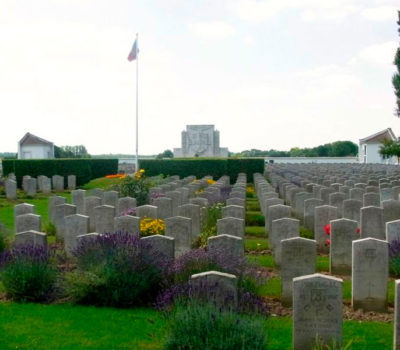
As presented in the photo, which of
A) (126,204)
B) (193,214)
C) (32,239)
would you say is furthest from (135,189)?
(32,239)

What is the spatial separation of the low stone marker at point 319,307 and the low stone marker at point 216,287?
676 mm

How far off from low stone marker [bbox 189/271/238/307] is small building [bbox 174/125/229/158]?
50657 millimetres

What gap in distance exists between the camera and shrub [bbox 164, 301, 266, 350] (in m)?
5.23

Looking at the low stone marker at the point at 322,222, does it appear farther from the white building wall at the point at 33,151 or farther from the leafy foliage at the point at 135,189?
the white building wall at the point at 33,151

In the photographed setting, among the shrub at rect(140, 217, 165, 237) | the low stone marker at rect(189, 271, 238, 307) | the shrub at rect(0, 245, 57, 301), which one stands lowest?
the shrub at rect(0, 245, 57, 301)

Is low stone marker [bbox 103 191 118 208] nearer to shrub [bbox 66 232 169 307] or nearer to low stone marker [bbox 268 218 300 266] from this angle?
low stone marker [bbox 268 218 300 266]

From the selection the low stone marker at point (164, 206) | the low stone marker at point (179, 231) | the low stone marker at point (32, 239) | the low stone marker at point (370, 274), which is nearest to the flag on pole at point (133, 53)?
the low stone marker at point (164, 206)

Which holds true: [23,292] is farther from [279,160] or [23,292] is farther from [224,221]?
[279,160]

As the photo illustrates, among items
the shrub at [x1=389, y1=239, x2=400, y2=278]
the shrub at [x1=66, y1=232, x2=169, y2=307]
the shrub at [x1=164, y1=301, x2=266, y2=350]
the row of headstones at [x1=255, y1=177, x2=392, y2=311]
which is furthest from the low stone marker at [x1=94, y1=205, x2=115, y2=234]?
the shrub at [x1=164, y1=301, x2=266, y2=350]

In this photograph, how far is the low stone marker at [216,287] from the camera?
607cm

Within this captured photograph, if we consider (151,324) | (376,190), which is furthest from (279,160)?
(151,324)

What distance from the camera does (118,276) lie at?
801cm

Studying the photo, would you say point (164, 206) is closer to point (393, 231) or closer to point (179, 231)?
point (179, 231)

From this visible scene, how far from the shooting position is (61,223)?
13.4 m
